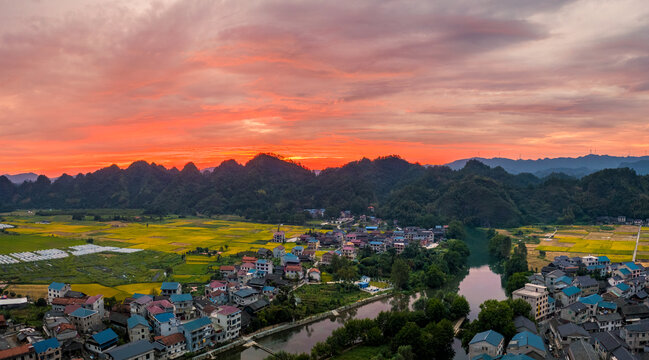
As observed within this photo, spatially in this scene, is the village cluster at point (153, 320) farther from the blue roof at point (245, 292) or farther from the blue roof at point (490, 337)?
the blue roof at point (490, 337)

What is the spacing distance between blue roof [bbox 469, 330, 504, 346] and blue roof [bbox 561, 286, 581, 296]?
7.93 m

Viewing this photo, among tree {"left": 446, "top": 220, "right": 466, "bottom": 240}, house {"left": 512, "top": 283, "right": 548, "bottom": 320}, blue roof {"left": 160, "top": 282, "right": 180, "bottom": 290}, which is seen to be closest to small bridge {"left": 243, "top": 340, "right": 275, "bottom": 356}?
blue roof {"left": 160, "top": 282, "right": 180, "bottom": 290}

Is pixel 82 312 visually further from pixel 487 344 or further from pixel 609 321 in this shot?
pixel 609 321

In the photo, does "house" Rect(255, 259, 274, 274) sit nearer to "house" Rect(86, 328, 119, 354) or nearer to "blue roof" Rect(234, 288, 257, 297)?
"blue roof" Rect(234, 288, 257, 297)

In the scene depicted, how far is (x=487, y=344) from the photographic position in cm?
1315

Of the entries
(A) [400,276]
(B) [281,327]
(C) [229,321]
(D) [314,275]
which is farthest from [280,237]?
(C) [229,321]

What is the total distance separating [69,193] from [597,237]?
9123cm

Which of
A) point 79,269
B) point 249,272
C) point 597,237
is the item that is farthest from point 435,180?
point 79,269

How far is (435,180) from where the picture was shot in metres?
73.2

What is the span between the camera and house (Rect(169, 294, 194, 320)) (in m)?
18.0

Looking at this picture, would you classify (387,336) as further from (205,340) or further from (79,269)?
(79,269)

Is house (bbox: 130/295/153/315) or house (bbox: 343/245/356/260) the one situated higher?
house (bbox: 130/295/153/315)

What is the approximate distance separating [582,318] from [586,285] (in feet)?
12.6

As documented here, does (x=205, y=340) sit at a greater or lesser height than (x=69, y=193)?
lesser
